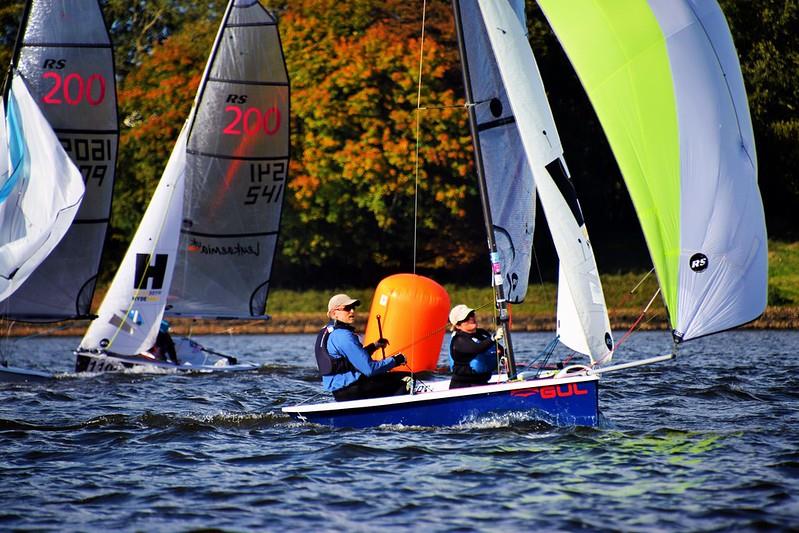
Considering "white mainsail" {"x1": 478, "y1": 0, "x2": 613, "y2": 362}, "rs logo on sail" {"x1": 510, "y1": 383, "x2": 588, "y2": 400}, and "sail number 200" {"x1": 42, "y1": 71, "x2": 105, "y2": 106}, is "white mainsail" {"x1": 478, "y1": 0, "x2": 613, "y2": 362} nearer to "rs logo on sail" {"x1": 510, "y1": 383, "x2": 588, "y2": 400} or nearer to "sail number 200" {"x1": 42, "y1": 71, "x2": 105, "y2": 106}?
"rs logo on sail" {"x1": 510, "y1": 383, "x2": 588, "y2": 400}

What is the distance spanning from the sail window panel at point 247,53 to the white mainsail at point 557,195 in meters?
9.53

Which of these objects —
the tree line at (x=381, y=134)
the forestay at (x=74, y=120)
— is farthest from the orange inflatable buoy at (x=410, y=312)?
the tree line at (x=381, y=134)

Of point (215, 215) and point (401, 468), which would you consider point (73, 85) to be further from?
point (401, 468)

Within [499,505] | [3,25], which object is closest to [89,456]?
[499,505]

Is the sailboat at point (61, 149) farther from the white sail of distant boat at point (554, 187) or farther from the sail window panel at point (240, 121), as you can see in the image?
the white sail of distant boat at point (554, 187)

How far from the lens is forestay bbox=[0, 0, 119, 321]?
1972 centimetres

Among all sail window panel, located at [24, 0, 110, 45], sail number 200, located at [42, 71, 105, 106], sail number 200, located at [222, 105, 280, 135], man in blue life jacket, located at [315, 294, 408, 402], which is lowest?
man in blue life jacket, located at [315, 294, 408, 402]

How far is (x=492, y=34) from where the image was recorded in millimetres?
12281

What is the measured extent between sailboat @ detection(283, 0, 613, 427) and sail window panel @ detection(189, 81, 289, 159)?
9.19m

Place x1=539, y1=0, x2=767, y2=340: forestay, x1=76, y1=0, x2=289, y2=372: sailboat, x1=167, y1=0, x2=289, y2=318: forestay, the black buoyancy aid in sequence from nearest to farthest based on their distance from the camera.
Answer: x1=539, y1=0, x2=767, y2=340: forestay
the black buoyancy aid
x1=76, y1=0, x2=289, y2=372: sailboat
x1=167, y1=0, x2=289, y2=318: forestay

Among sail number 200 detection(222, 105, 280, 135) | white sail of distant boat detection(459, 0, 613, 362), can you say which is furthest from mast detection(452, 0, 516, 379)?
sail number 200 detection(222, 105, 280, 135)

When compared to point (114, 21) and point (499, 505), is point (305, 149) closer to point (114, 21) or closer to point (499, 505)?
point (114, 21)

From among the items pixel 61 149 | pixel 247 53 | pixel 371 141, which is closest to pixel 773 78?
pixel 371 141

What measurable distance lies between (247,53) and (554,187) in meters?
10.6
